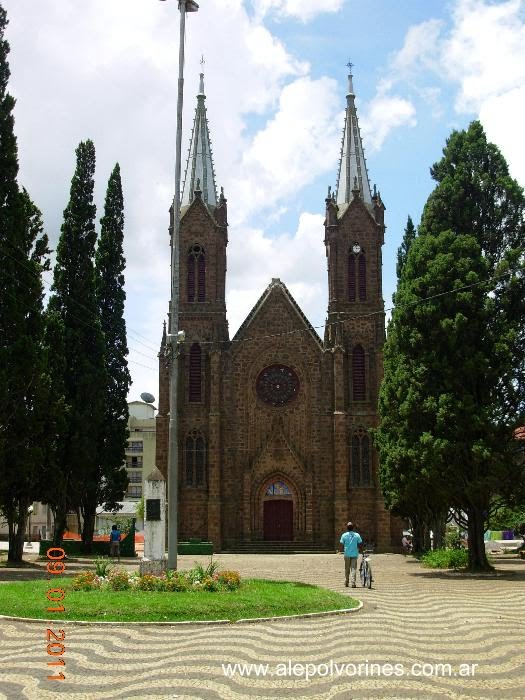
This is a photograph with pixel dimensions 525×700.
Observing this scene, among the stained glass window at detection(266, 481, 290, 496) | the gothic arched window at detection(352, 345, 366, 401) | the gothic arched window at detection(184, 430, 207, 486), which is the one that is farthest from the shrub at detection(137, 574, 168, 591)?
the gothic arched window at detection(352, 345, 366, 401)

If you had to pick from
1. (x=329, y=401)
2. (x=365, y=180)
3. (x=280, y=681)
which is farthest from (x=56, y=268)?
(x=280, y=681)

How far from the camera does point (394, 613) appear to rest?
1570 cm

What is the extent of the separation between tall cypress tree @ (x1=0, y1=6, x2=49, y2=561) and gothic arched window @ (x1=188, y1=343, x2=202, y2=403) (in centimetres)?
2046

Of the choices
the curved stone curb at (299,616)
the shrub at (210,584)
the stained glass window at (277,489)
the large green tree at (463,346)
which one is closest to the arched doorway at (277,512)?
the stained glass window at (277,489)

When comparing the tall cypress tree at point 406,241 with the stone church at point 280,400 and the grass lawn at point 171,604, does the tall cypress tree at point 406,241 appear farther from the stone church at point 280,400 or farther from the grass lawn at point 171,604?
the grass lawn at point 171,604

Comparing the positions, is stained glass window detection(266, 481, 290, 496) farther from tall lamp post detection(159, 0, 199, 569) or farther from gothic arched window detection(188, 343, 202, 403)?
tall lamp post detection(159, 0, 199, 569)

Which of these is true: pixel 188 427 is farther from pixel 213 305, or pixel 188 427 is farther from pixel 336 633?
pixel 336 633

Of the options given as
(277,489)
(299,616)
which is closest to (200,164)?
(277,489)

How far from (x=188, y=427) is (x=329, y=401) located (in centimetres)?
893

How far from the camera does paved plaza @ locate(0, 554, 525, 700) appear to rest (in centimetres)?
914

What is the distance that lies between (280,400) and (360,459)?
6.14 m

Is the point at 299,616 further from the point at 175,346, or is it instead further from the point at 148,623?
the point at 175,346

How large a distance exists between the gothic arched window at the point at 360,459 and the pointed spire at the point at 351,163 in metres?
15.9

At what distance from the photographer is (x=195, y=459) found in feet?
159
